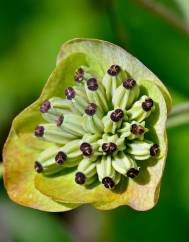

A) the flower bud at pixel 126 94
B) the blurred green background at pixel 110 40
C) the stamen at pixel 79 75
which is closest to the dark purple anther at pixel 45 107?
the stamen at pixel 79 75

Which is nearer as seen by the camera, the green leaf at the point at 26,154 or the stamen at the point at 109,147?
the stamen at the point at 109,147

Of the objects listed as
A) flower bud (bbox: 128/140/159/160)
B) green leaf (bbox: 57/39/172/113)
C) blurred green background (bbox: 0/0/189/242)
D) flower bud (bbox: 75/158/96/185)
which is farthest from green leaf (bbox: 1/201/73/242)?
green leaf (bbox: 57/39/172/113)

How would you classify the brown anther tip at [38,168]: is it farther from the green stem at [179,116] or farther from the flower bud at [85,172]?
the green stem at [179,116]

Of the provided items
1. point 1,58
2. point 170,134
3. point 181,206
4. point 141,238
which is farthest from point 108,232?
point 1,58

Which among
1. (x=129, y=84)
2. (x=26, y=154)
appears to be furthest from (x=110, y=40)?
(x=129, y=84)

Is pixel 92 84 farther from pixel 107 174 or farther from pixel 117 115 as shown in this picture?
pixel 107 174

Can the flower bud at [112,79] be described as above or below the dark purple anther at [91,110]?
above

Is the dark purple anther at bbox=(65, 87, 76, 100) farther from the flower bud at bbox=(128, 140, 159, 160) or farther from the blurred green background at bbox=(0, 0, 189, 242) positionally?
the blurred green background at bbox=(0, 0, 189, 242)
